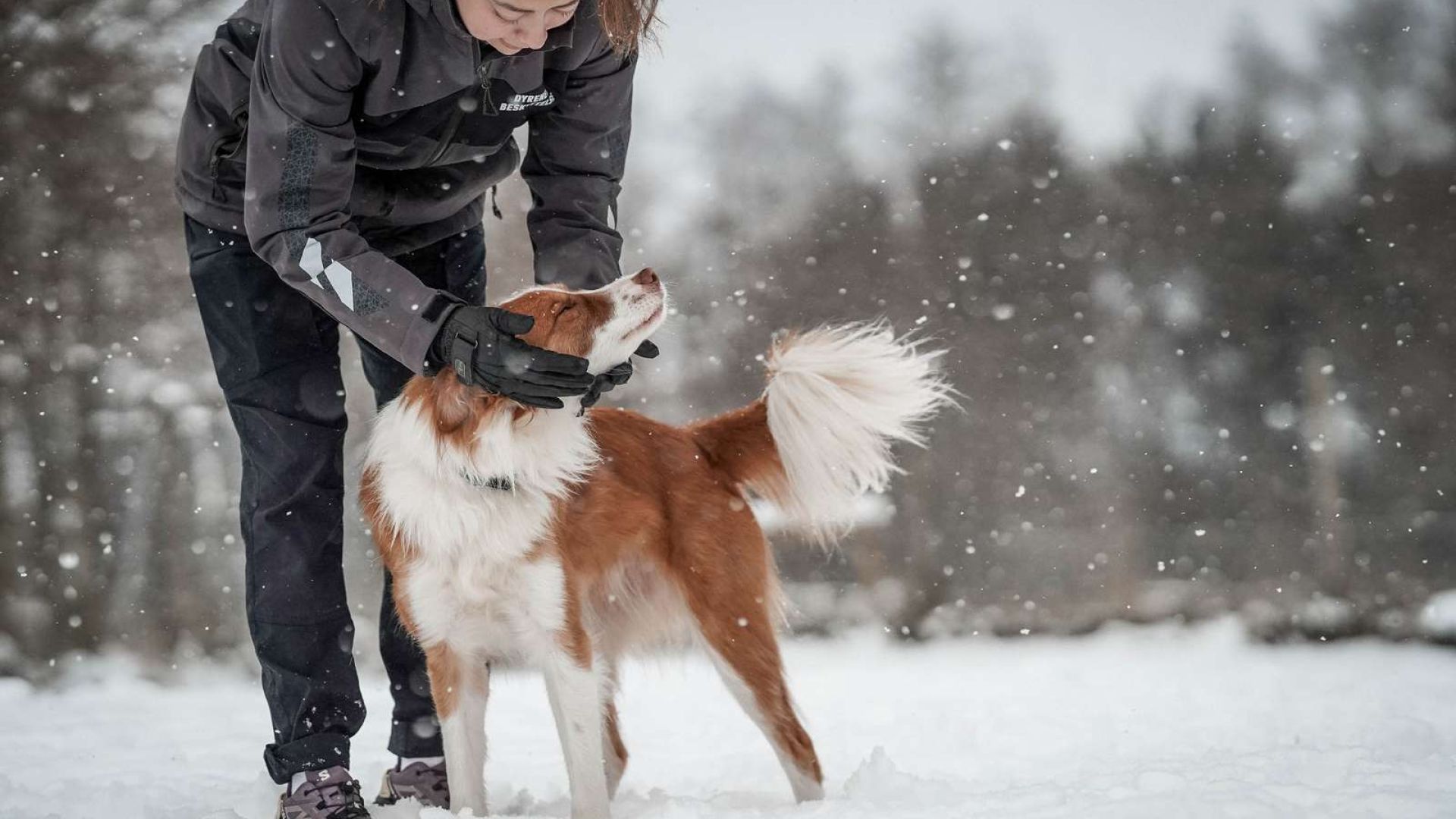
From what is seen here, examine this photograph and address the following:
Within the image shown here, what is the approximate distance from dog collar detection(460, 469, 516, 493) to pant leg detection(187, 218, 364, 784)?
331mm

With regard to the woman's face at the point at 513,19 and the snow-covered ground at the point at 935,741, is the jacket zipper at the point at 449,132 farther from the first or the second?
the snow-covered ground at the point at 935,741

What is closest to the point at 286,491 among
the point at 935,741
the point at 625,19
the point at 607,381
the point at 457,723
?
the point at 457,723

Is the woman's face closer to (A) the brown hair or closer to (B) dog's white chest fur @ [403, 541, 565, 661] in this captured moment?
(A) the brown hair

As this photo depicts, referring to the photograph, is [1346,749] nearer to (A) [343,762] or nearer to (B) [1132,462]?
(A) [343,762]

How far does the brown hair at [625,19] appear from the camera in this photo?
2242 mm

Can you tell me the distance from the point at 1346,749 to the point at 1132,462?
631 cm

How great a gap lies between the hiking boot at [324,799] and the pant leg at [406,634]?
0.38 meters

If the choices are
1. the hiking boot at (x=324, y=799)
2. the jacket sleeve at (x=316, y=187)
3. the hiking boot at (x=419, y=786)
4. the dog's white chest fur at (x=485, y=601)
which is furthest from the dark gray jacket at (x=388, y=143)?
the hiking boot at (x=419, y=786)

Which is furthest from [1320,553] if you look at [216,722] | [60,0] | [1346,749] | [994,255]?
[60,0]

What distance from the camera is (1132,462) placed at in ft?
28.5

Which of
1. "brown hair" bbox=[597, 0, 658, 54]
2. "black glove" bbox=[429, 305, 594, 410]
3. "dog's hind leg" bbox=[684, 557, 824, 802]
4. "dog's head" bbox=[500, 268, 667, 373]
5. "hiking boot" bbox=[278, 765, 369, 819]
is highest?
"brown hair" bbox=[597, 0, 658, 54]

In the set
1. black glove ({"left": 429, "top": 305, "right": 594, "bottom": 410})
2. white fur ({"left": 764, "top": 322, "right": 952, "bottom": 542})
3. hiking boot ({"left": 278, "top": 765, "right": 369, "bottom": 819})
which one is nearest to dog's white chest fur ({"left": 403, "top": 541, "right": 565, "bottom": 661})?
hiking boot ({"left": 278, "top": 765, "right": 369, "bottom": 819})

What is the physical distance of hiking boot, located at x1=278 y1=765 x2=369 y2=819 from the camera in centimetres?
230

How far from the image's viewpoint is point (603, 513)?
8.72ft
